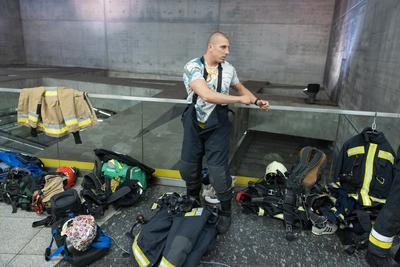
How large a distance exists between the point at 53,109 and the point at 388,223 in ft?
9.23

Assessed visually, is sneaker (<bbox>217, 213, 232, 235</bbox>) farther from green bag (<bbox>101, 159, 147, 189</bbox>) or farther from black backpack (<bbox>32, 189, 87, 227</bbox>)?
black backpack (<bbox>32, 189, 87, 227</bbox>)

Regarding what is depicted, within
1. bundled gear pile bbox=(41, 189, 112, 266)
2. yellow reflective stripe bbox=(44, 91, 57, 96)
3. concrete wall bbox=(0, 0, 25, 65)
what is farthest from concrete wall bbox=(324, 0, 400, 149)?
concrete wall bbox=(0, 0, 25, 65)

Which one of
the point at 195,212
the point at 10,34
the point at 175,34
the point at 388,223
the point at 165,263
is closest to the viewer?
the point at 388,223

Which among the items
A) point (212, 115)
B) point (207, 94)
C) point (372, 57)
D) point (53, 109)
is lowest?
point (53, 109)

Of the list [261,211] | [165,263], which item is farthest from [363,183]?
[165,263]

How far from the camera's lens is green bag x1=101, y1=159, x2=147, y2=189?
105 inches

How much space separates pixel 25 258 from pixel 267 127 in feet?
12.9

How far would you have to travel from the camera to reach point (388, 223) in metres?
1.43

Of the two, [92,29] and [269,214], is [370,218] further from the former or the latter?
[92,29]

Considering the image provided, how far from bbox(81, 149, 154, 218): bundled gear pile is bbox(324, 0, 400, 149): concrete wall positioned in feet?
7.01

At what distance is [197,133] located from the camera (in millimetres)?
2090

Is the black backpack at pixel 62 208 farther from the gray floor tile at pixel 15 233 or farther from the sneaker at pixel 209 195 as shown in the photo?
the sneaker at pixel 209 195

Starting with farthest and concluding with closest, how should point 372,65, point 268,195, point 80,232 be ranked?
point 372,65 < point 268,195 < point 80,232

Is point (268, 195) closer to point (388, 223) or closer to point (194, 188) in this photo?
point (194, 188)
